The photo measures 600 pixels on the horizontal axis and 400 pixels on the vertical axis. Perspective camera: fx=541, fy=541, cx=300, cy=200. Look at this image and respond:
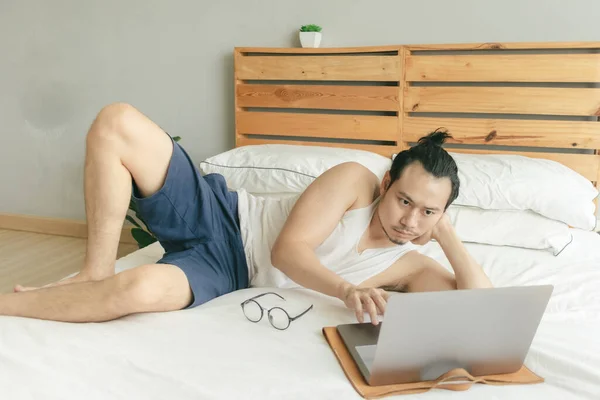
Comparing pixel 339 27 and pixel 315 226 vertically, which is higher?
pixel 339 27

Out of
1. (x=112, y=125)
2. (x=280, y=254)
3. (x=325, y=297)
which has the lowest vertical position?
(x=325, y=297)

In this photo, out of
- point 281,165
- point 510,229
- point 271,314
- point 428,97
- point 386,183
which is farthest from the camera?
point 428,97

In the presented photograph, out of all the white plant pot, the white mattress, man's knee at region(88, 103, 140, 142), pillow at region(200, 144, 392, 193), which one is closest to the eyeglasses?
the white mattress

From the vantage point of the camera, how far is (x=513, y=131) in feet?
7.36

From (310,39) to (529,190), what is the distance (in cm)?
119

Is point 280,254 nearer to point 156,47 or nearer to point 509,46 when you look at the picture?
point 509,46

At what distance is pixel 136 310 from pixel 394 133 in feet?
5.19

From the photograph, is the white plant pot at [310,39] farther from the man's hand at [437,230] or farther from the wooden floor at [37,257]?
the wooden floor at [37,257]

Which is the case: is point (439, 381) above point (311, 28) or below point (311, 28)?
below

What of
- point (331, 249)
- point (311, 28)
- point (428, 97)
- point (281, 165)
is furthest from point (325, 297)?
point (311, 28)

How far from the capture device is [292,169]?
205 cm

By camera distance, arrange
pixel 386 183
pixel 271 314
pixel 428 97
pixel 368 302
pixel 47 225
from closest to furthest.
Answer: pixel 368 302
pixel 271 314
pixel 386 183
pixel 428 97
pixel 47 225

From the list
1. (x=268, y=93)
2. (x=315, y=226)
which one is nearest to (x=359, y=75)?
(x=268, y=93)

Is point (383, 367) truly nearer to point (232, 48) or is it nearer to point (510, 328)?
point (510, 328)
